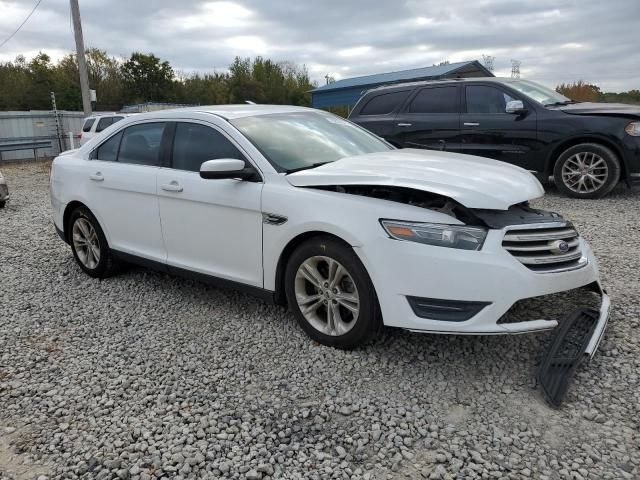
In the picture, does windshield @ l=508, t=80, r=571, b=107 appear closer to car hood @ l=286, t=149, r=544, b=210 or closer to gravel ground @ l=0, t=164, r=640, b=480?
gravel ground @ l=0, t=164, r=640, b=480

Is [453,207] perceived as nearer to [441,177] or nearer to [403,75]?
[441,177]

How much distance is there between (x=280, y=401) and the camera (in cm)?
292

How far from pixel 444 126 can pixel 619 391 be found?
21.0 feet

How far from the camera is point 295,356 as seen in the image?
11.1 ft

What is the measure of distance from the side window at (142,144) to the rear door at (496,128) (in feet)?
18.1

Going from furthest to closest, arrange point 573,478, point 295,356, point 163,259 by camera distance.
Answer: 1. point 163,259
2. point 295,356
3. point 573,478

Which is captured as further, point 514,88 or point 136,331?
point 514,88

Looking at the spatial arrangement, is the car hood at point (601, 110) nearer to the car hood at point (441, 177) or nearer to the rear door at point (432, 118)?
the rear door at point (432, 118)

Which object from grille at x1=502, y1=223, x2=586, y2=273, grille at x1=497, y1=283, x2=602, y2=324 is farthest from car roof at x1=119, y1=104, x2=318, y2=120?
grille at x1=497, y1=283, x2=602, y2=324

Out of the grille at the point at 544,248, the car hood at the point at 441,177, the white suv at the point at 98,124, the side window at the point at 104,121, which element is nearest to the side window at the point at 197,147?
the car hood at the point at 441,177

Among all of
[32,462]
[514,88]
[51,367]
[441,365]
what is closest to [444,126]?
[514,88]

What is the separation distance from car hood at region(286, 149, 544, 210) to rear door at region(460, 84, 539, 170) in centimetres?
458

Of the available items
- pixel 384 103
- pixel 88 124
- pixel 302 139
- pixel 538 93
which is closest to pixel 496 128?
pixel 538 93

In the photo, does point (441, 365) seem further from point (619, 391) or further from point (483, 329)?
point (619, 391)
